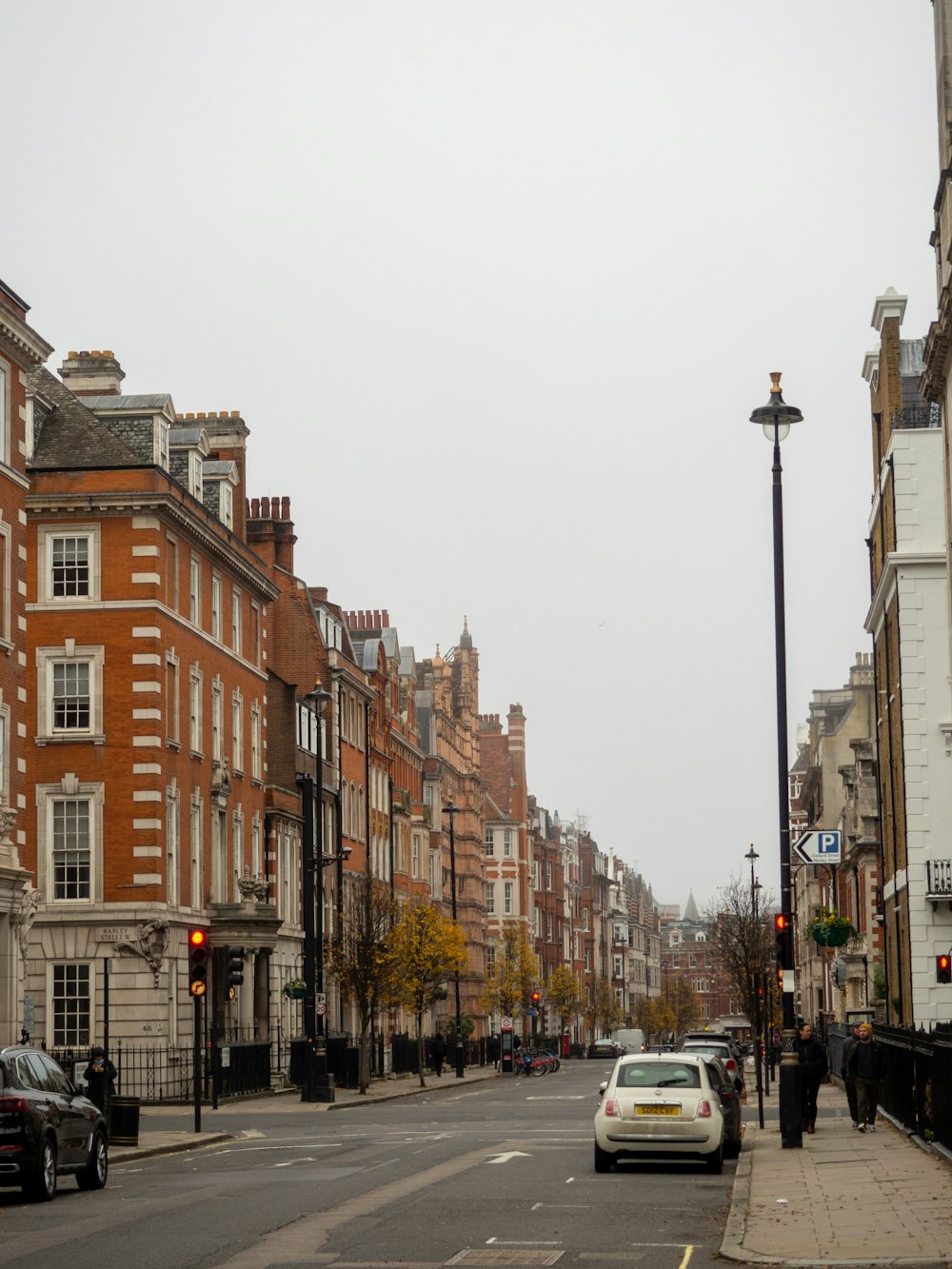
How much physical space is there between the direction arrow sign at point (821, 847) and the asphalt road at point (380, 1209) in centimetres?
426

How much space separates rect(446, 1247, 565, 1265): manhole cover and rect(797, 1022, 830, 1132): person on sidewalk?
14.3 m

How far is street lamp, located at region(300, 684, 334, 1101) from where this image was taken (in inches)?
1998

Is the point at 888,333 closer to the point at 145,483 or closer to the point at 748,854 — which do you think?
the point at 145,483

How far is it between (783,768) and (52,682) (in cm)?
2822

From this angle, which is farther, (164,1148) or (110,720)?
(110,720)

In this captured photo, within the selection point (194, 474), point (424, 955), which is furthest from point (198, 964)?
point (424, 955)

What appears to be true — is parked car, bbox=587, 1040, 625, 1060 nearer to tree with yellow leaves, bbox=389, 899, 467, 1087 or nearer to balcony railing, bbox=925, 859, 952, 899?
tree with yellow leaves, bbox=389, 899, 467, 1087

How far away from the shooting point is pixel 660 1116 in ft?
79.3

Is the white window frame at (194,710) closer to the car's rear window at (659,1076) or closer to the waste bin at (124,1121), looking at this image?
the waste bin at (124,1121)

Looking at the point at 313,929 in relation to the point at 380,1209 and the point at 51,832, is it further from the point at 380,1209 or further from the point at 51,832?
the point at 380,1209

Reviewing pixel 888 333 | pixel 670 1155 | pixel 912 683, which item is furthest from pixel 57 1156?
pixel 888 333

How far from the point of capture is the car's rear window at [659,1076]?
961 inches

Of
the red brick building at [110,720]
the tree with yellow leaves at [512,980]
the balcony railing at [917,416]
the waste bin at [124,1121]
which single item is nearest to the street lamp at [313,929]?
the red brick building at [110,720]

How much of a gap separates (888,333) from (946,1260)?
3801 centimetres
